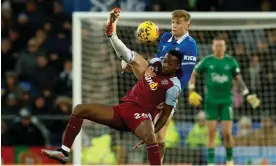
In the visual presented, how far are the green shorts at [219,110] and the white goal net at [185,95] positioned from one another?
46.9 inches

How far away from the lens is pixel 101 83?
1265cm

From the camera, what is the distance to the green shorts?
1140 centimetres

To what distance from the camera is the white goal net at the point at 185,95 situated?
12.3 metres

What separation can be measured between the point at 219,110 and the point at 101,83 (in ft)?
6.68

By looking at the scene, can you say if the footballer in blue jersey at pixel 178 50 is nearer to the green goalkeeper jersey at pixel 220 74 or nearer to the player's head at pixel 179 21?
the player's head at pixel 179 21

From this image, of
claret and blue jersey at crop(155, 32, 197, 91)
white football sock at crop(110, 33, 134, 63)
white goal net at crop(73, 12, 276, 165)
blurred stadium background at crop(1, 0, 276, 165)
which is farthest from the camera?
blurred stadium background at crop(1, 0, 276, 165)


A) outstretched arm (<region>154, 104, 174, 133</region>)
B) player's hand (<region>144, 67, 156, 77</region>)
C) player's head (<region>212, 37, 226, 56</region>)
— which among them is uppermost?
player's head (<region>212, 37, 226, 56</region>)

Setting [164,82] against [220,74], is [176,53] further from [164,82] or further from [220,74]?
[220,74]

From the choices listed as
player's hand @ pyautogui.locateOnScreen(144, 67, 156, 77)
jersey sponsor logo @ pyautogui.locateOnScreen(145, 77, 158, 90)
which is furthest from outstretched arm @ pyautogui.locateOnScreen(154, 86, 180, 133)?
player's hand @ pyautogui.locateOnScreen(144, 67, 156, 77)

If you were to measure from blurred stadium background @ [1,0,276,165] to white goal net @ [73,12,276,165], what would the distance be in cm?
2

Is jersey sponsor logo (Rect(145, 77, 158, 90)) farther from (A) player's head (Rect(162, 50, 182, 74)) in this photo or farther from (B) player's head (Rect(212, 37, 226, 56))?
(B) player's head (Rect(212, 37, 226, 56))

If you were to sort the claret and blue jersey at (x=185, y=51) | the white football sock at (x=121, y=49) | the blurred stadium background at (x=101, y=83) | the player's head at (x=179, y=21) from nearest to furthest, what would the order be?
the white football sock at (x=121, y=49) → the claret and blue jersey at (x=185, y=51) → the player's head at (x=179, y=21) → the blurred stadium background at (x=101, y=83)

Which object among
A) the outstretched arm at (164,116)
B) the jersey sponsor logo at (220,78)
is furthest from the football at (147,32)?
the jersey sponsor logo at (220,78)

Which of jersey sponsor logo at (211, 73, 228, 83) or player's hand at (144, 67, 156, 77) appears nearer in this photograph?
player's hand at (144, 67, 156, 77)
